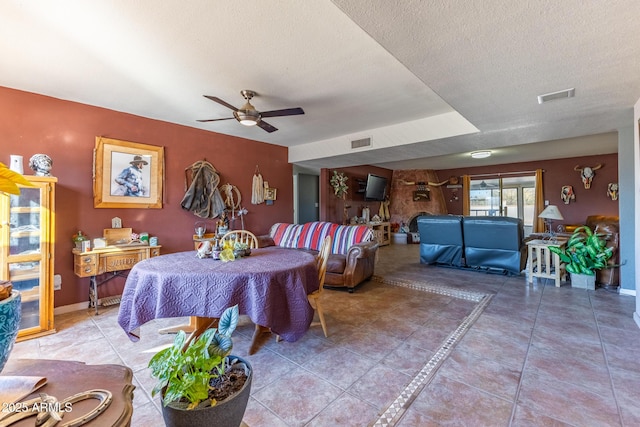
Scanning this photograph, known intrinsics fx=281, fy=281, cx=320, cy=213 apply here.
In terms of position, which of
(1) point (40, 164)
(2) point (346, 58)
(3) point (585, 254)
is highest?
(2) point (346, 58)

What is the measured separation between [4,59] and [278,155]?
373 cm

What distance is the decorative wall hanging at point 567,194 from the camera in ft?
23.0

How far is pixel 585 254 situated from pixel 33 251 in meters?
6.40

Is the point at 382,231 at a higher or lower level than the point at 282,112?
lower

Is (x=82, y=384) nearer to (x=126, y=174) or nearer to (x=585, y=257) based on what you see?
(x=126, y=174)

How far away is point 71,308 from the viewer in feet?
10.9

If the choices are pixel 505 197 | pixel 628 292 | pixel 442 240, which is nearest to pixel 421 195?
pixel 505 197

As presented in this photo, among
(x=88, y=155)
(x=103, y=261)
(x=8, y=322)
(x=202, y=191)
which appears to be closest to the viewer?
(x=8, y=322)

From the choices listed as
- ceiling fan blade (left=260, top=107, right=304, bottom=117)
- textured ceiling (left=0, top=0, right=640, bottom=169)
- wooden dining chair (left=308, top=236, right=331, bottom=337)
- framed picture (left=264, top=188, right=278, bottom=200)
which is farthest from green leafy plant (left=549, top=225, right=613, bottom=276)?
framed picture (left=264, top=188, right=278, bottom=200)

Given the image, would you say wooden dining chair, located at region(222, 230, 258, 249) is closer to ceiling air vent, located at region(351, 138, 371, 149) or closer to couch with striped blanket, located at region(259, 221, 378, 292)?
couch with striped blanket, located at region(259, 221, 378, 292)

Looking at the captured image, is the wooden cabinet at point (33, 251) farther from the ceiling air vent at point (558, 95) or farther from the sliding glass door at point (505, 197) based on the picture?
the sliding glass door at point (505, 197)

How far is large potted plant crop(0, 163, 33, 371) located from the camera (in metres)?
0.62

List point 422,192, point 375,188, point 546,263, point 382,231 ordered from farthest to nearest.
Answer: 1. point 422,192
2. point 382,231
3. point 375,188
4. point 546,263

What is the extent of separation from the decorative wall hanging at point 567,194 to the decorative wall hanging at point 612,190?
620 mm
